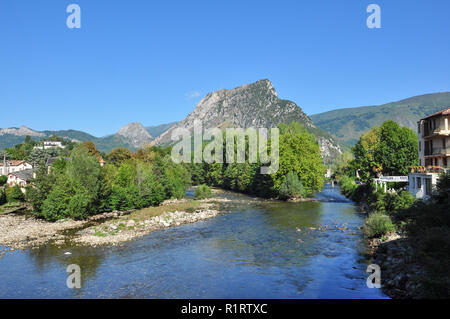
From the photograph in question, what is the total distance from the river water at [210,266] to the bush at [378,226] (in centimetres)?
126

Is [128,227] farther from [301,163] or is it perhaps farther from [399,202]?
[301,163]

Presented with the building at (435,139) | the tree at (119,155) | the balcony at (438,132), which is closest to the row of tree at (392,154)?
the building at (435,139)

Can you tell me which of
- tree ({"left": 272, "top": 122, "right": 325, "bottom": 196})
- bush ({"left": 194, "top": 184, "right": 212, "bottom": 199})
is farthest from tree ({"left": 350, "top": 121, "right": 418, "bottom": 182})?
bush ({"left": 194, "top": 184, "right": 212, "bottom": 199})

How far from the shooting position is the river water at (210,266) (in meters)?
18.9

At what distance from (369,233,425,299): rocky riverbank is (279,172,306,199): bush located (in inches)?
1213

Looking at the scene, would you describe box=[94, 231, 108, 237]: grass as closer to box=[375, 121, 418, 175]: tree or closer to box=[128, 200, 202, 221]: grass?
box=[128, 200, 202, 221]: grass

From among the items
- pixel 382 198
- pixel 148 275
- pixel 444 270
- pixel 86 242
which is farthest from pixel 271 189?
pixel 444 270

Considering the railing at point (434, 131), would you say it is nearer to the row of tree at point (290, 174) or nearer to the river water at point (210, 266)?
the river water at point (210, 266)

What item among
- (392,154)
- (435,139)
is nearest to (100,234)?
(435,139)

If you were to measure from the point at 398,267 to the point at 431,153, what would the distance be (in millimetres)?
25025

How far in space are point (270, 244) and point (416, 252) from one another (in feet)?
39.9

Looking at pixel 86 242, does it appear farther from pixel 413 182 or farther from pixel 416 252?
pixel 413 182

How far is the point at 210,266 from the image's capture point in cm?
2312
